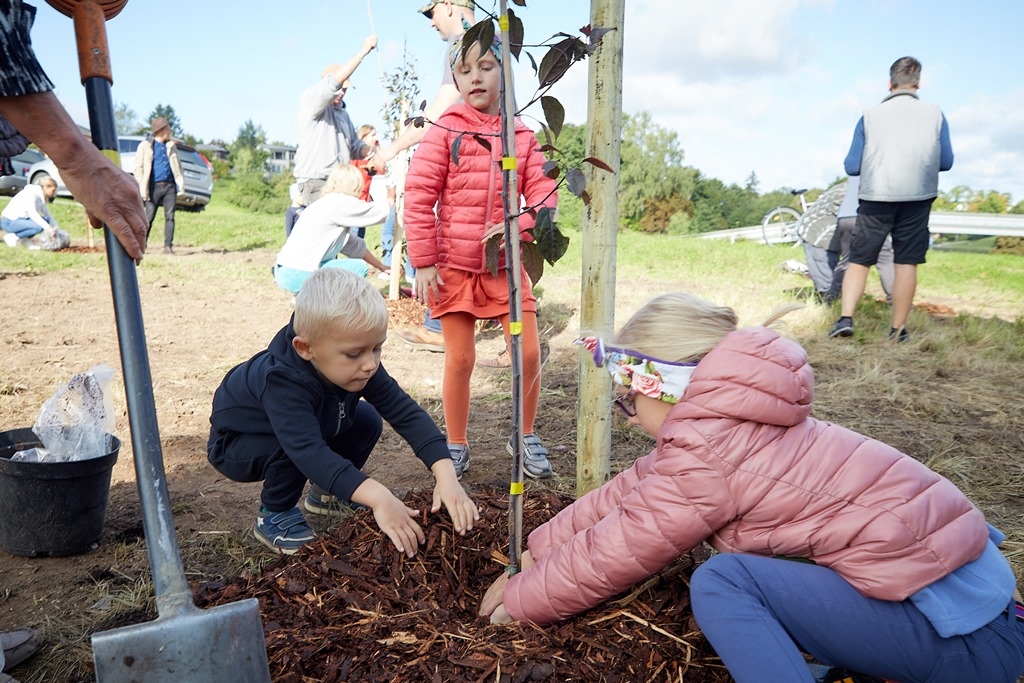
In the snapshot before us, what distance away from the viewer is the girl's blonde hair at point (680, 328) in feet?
5.95

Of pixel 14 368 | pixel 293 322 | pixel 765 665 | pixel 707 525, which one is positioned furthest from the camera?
pixel 14 368

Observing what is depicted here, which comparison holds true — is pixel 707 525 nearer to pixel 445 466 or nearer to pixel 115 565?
pixel 445 466

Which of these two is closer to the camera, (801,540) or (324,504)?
(801,540)

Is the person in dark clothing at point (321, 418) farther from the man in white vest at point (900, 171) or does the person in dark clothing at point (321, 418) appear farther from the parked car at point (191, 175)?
the parked car at point (191, 175)

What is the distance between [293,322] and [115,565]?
42.0 inches

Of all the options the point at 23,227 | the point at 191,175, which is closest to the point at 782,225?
the point at 23,227

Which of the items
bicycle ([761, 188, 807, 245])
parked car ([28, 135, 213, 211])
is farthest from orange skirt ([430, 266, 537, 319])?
parked car ([28, 135, 213, 211])

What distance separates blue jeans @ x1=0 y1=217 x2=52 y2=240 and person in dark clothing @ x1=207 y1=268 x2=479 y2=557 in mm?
10621

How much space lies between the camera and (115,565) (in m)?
2.65

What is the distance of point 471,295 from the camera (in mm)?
3490

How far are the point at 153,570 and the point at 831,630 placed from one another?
150cm

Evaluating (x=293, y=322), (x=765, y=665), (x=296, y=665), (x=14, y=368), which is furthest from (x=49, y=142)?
(x=14, y=368)

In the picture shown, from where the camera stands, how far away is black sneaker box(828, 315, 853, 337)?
→ 6543 mm

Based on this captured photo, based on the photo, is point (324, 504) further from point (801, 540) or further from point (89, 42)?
point (801, 540)
